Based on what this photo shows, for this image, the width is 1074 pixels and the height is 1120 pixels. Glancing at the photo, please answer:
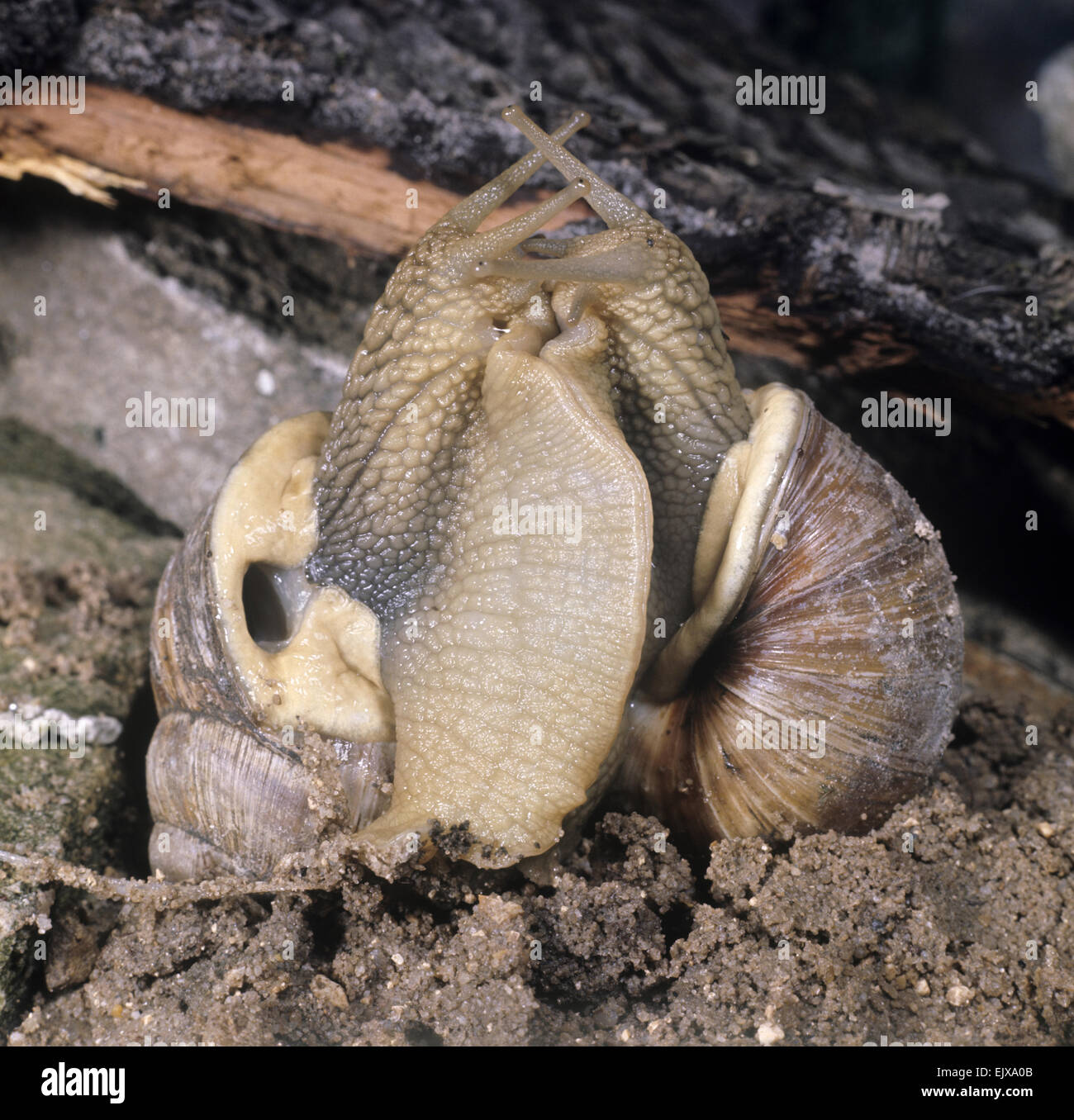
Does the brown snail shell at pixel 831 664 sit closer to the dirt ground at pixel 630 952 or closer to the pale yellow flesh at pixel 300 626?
the dirt ground at pixel 630 952

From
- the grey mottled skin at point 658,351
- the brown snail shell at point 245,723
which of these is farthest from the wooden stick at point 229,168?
the brown snail shell at point 245,723

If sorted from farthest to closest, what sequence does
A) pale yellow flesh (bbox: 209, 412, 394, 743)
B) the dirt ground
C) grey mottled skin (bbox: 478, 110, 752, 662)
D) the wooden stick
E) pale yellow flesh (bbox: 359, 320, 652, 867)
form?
the wooden stick
pale yellow flesh (bbox: 209, 412, 394, 743)
grey mottled skin (bbox: 478, 110, 752, 662)
pale yellow flesh (bbox: 359, 320, 652, 867)
the dirt ground

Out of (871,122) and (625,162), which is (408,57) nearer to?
(625,162)

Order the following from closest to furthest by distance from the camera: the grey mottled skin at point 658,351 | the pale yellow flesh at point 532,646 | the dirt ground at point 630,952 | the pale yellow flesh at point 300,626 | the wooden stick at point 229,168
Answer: the dirt ground at point 630,952
the pale yellow flesh at point 532,646
the grey mottled skin at point 658,351
the pale yellow flesh at point 300,626
the wooden stick at point 229,168

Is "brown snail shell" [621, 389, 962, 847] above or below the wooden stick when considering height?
below

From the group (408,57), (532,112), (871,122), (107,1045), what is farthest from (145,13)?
(871,122)

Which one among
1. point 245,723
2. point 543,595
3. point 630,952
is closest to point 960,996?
point 630,952

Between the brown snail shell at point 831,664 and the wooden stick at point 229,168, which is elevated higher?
the wooden stick at point 229,168

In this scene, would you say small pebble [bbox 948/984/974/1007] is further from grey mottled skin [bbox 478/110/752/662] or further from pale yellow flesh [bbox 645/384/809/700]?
grey mottled skin [bbox 478/110/752/662]

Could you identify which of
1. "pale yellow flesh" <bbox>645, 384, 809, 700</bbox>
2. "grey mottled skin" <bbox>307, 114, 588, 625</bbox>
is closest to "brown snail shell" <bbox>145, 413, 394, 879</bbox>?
"grey mottled skin" <bbox>307, 114, 588, 625</bbox>
